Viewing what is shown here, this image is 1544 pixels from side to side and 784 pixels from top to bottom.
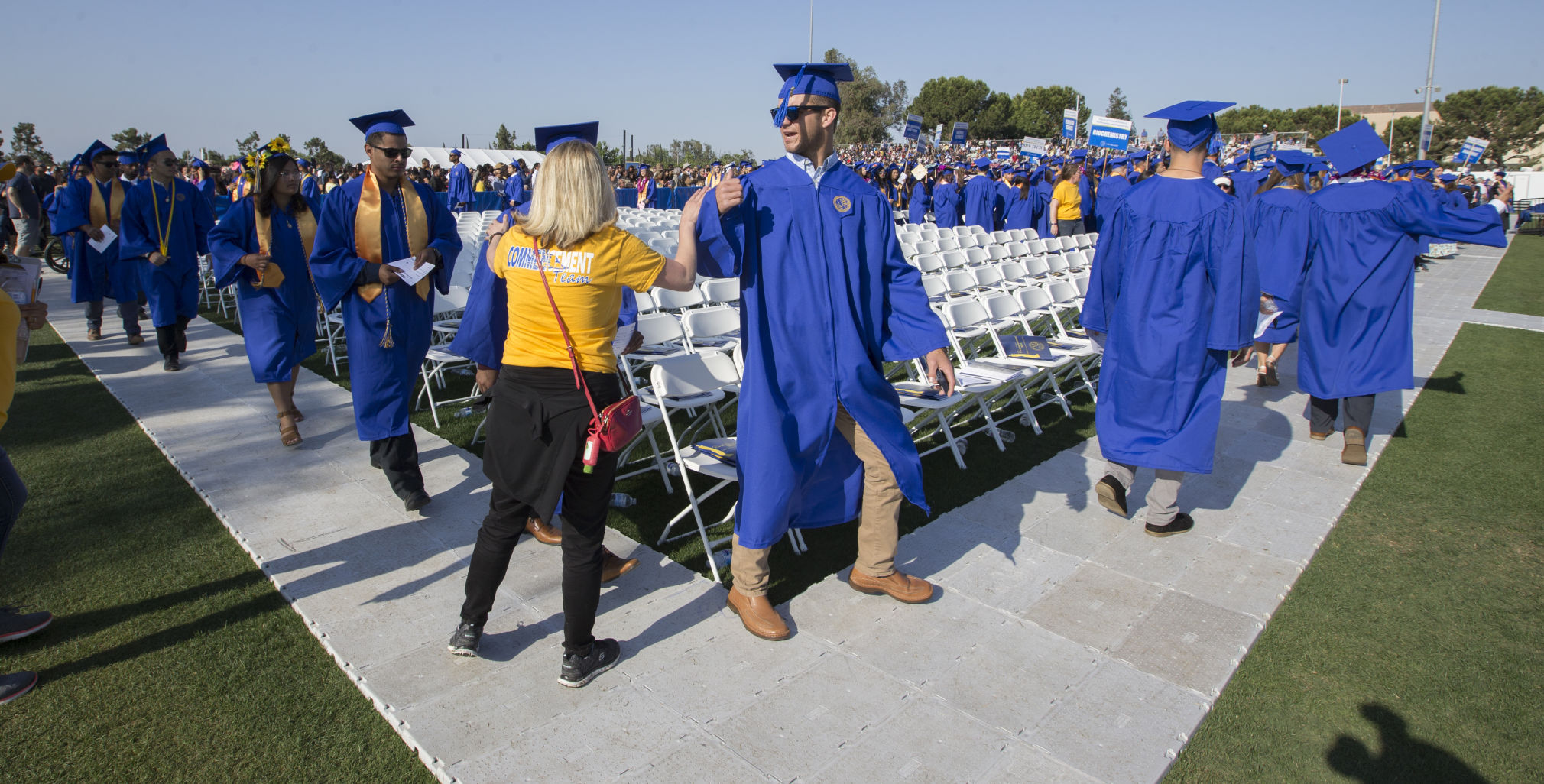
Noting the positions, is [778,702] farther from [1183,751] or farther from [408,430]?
[408,430]

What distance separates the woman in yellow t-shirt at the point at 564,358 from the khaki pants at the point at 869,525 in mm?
597

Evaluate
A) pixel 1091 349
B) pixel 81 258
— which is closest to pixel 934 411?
pixel 1091 349

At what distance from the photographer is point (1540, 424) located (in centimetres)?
592

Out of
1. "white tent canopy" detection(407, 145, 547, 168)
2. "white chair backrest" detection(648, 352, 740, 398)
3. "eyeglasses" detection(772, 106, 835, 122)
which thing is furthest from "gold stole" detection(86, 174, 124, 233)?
"white tent canopy" detection(407, 145, 547, 168)

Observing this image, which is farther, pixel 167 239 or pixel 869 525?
pixel 167 239

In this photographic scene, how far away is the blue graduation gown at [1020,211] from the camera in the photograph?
14000mm

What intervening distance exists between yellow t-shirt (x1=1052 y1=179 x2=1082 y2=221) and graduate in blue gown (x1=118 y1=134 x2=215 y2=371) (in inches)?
429

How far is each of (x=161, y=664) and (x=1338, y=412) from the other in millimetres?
6740

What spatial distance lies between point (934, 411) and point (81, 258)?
27.9 feet

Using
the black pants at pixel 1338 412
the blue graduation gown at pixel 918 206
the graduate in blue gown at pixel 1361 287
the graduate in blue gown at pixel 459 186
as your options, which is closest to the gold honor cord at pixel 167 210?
the graduate in blue gown at pixel 1361 287

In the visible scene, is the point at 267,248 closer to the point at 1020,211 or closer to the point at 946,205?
the point at 1020,211

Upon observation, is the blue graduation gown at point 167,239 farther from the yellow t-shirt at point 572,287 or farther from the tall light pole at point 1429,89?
the tall light pole at point 1429,89

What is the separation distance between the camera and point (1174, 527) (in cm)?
400

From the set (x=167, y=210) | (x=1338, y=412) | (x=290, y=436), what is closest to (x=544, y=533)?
(x=290, y=436)
